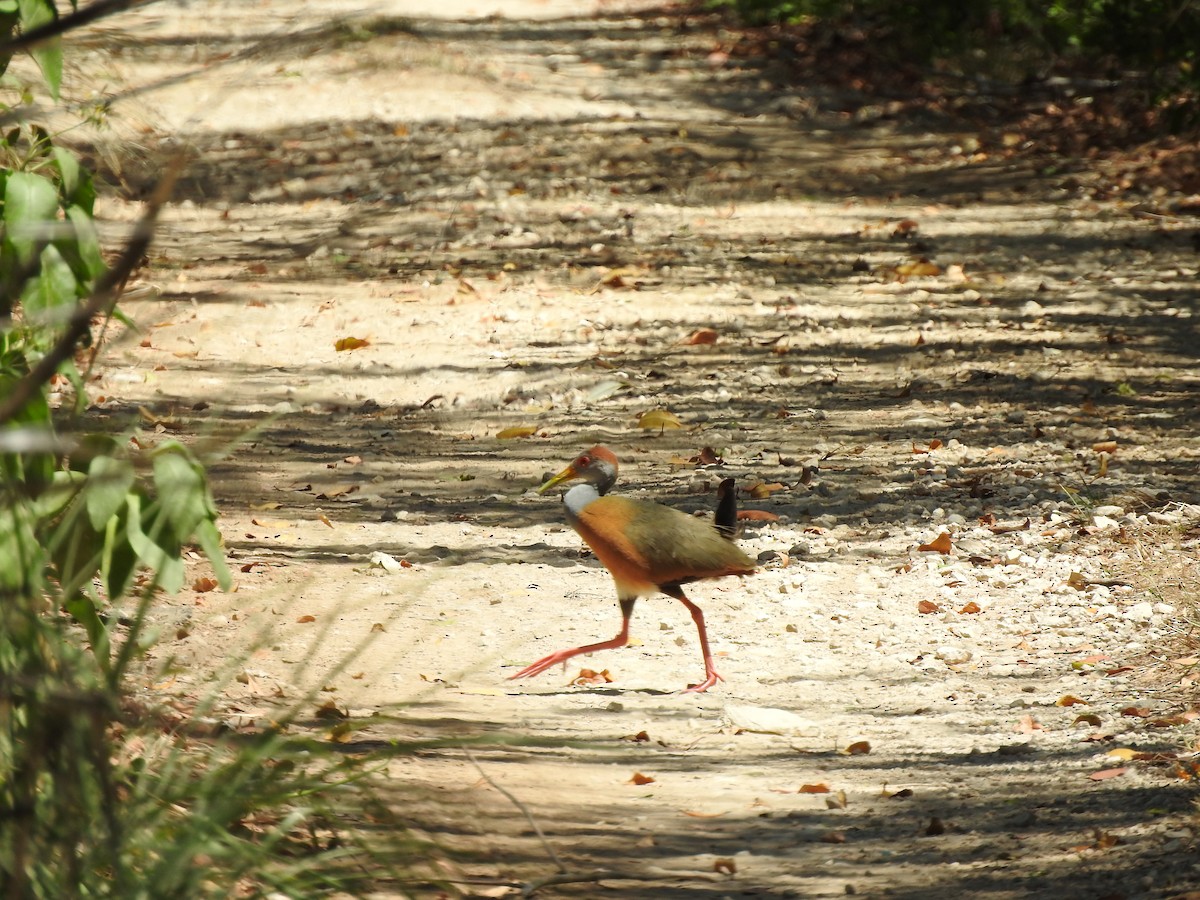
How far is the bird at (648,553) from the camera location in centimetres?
484

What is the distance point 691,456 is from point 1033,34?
949 centimetres

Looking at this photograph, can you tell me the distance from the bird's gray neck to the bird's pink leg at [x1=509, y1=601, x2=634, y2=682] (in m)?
0.34

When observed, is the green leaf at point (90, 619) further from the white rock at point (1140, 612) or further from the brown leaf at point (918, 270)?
the brown leaf at point (918, 270)

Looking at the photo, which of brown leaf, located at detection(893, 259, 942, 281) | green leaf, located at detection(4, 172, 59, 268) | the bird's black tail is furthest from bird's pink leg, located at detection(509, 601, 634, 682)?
brown leaf, located at detection(893, 259, 942, 281)

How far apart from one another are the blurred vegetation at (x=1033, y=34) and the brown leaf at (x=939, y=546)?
6732 mm

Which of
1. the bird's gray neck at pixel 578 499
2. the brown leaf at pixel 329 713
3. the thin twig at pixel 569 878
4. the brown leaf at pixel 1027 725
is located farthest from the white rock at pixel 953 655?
the brown leaf at pixel 329 713

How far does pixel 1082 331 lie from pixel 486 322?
350 cm

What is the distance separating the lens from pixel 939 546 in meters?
5.79

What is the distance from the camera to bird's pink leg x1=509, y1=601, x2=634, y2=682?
4885 millimetres

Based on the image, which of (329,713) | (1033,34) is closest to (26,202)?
(329,713)

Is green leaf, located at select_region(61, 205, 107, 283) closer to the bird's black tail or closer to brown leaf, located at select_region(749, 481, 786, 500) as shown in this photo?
the bird's black tail

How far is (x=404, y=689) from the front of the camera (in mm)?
4746

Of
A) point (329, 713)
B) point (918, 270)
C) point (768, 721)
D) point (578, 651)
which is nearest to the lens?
point (329, 713)

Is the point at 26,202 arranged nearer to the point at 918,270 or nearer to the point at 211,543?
the point at 211,543
